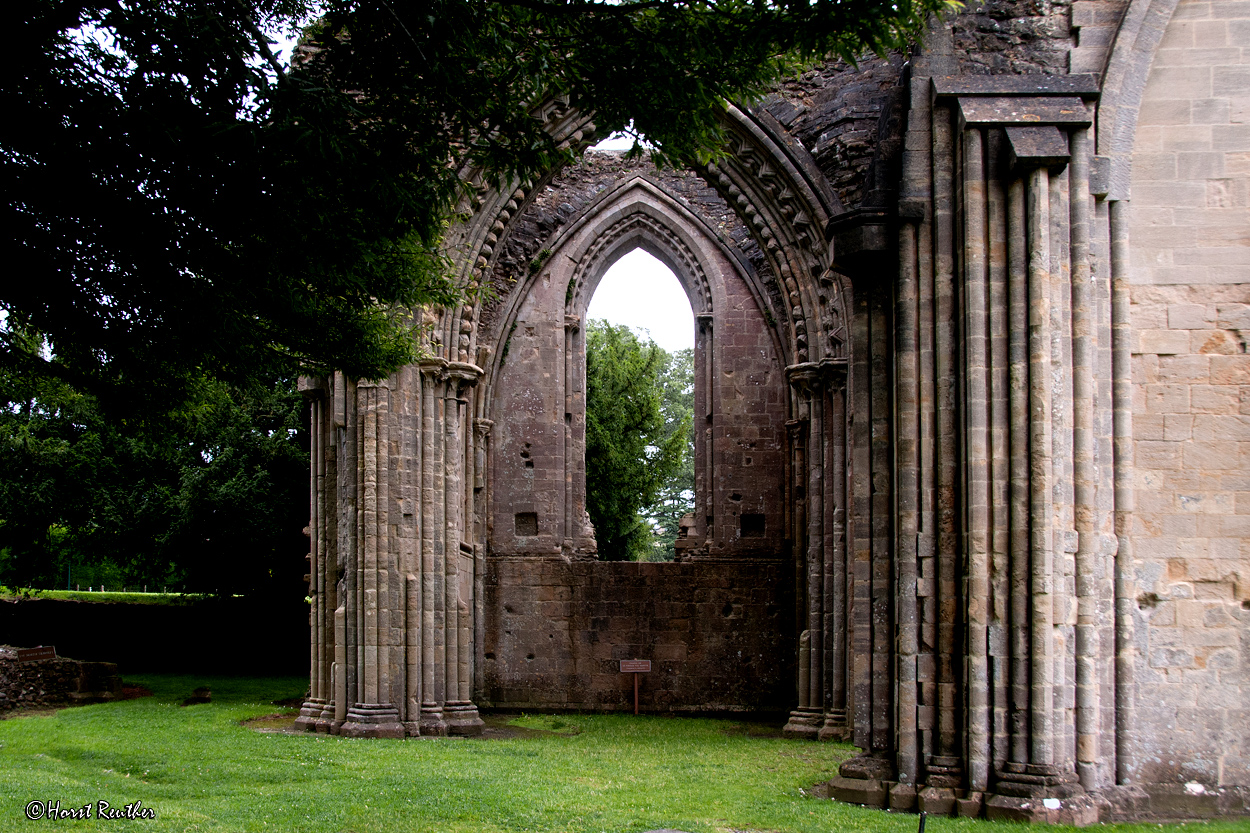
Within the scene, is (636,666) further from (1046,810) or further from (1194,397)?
(1194,397)

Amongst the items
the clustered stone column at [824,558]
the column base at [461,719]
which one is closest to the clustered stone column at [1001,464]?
the clustered stone column at [824,558]

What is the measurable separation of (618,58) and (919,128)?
2.59m

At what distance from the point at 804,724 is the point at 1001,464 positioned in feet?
24.8

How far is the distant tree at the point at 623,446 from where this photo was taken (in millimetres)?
26469

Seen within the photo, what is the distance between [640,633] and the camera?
18.0m

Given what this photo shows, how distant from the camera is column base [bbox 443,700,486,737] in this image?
13.7 meters

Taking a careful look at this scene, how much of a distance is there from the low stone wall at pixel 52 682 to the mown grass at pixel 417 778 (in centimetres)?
86

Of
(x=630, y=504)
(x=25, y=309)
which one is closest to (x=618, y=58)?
(x=25, y=309)

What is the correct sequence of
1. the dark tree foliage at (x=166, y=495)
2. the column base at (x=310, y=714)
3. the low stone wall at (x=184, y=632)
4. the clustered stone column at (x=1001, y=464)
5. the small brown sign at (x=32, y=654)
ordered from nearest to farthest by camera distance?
the clustered stone column at (x=1001, y=464) → the column base at (x=310, y=714) → the small brown sign at (x=32, y=654) → the dark tree foliage at (x=166, y=495) → the low stone wall at (x=184, y=632)

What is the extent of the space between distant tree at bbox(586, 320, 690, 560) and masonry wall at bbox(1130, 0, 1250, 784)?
18599mm

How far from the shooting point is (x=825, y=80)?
13.1 m

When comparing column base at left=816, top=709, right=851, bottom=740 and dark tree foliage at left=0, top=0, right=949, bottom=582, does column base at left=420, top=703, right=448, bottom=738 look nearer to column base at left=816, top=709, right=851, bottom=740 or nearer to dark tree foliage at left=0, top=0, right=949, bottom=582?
column base at left=816, top=709, right=851, bottom=740

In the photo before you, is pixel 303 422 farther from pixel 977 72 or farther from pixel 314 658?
pixel 977 72

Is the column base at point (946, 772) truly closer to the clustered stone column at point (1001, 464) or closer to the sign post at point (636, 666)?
the clustered stone column at point (1001, 464)
